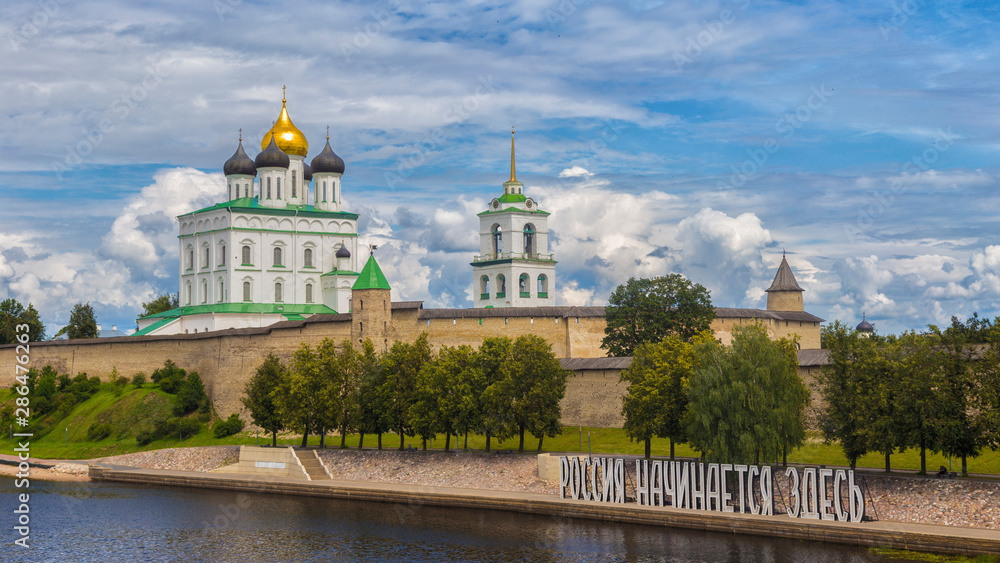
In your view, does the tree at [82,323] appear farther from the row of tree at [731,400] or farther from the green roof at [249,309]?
the row of tree at [731,400]

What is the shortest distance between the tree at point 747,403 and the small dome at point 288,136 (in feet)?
142

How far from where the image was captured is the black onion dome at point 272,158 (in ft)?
222

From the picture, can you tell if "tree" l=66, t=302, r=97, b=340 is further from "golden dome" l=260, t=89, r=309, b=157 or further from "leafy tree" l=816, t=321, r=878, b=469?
"leafy tree" l=816, t=321, r=878, b=469

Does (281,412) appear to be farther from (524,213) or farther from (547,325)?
(524,213)

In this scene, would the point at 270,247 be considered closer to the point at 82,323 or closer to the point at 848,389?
the point at 82,323

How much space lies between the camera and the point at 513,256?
7475 centimetres

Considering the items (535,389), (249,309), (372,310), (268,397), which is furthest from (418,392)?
(249,309)

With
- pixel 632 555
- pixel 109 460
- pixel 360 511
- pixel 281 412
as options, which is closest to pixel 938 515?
pixel 632 555

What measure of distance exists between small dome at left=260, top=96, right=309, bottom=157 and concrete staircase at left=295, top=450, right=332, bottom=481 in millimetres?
32287

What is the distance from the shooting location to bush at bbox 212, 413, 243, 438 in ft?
160

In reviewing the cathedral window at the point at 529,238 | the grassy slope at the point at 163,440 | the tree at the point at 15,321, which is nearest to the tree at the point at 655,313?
the grassy slope at the point at 163,440

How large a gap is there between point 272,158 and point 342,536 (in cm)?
4093

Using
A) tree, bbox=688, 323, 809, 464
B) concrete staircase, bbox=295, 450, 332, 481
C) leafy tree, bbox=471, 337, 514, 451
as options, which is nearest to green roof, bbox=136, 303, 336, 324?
concrete staircase, bbox=295, 450, 332, 481

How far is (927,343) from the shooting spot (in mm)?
29969
